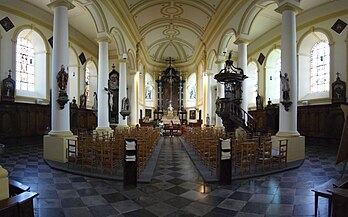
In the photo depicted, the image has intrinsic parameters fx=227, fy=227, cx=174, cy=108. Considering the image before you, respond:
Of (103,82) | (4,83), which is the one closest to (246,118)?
(103,82)

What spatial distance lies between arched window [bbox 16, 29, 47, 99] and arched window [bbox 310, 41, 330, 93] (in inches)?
627

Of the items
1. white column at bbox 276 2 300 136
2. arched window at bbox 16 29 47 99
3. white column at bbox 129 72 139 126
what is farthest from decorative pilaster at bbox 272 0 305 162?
white column at bbox 129 72 139 126

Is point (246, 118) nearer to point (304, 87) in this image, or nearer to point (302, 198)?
point (304, 87)

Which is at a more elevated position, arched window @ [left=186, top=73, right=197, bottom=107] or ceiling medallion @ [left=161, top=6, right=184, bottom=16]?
ceiling medallion @ [left=161, top=6, right=184, bottom=16]

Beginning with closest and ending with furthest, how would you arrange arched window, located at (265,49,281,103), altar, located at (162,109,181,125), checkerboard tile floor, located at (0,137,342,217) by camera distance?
checkerboard tile floor, located at (0,137,342,217), arched window, located at (265,49,281,103), altar, located at (162,109,181,125)

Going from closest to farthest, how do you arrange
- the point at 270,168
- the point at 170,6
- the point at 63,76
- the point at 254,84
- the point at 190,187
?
the point at 190,187 < the point at 270,168 < the point at 63,76 < the point at 170,6 < the point at 254,84

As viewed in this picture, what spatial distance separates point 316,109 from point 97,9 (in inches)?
486

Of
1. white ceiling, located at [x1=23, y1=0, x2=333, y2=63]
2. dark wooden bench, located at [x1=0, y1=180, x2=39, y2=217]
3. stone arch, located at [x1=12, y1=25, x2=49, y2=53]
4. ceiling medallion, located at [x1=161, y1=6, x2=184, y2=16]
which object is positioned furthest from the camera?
ceiling medallion, located at [x1=161, y1=6, x2=184, y2=16]

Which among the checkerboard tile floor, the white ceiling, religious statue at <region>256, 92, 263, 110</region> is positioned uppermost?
the white ceiling

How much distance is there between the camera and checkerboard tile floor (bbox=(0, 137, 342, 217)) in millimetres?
3617

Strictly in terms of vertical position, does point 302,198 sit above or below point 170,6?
below

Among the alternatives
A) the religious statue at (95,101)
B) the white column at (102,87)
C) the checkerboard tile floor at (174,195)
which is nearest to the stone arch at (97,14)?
the white column at (102,87)

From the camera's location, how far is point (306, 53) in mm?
13711

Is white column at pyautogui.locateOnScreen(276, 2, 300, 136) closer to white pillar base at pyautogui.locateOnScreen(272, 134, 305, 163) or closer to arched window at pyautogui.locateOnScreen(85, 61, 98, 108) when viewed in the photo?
white pillar base at pyautogui.locateOnScreen(272, 134, 305, 163)
